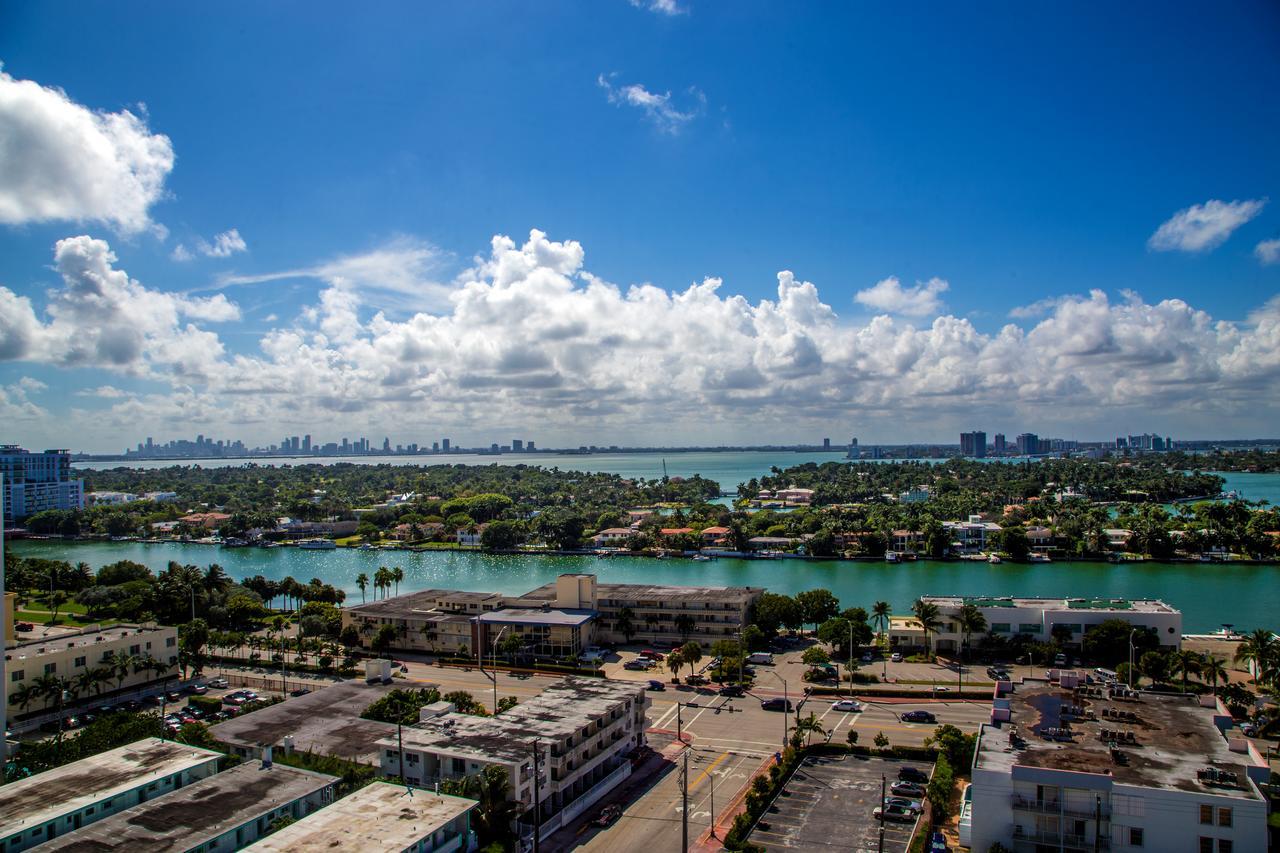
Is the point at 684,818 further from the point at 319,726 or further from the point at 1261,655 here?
the point at 1261,655

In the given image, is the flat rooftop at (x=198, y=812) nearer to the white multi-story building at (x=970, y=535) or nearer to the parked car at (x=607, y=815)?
the parked car at (x=607, y=815)

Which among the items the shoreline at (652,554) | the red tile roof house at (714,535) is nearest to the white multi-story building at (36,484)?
the shoreline at (652,554)

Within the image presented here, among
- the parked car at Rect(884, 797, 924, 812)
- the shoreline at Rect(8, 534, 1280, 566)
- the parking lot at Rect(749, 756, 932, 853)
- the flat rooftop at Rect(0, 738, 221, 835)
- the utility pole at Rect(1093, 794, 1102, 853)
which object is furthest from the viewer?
the shoreline at Rect(8, 534, 1280, 566)

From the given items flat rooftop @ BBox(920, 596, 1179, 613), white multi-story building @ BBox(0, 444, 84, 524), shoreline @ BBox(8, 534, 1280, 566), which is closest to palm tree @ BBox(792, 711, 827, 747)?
flat rooftop @ BBox(920, 596, 1179, 613)

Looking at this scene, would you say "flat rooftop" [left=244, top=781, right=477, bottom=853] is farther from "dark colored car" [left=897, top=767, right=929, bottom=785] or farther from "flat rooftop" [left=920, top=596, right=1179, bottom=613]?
"flat rooftop" [left=920, top=596, right=1179, bottom=613]

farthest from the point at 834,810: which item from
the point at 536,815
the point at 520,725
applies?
the point at 520,725

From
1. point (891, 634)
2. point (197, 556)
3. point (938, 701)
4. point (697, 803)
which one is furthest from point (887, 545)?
point (197, 556)
